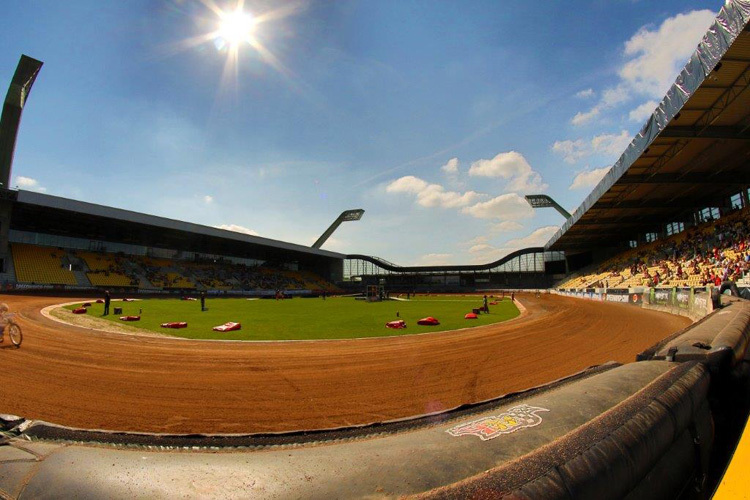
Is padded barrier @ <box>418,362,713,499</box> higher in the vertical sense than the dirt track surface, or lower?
higher

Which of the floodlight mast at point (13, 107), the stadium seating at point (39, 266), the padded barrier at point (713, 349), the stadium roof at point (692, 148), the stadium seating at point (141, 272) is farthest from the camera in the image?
the stadium seating at point (141, 272)

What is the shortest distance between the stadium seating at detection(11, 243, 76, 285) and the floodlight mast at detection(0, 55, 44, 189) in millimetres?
8773

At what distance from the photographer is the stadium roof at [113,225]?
38.1 m

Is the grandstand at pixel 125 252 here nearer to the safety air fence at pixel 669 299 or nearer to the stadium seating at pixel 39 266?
the stadium seating at pixel 39 266

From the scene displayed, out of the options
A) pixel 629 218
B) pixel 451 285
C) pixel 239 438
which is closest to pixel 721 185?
pixel 629 218

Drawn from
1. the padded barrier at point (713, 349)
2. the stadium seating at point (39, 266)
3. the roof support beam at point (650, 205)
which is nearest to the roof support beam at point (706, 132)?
the roof support beam at point (650, 205)

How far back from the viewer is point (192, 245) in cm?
6231

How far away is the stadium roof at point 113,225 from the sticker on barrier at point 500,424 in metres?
50.1

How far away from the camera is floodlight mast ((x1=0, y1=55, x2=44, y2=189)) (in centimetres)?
3828

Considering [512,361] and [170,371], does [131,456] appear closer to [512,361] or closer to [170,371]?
[170,371]

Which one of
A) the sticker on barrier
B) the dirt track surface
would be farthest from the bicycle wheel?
the sticker on barrier

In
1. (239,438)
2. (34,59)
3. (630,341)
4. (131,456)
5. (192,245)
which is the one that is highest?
(34,59)

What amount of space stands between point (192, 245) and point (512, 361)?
64.2 meters

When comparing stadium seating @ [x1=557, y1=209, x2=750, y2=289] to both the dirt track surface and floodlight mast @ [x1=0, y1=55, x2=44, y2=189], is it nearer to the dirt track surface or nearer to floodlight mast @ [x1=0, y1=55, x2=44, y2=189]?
the dirt track surface
